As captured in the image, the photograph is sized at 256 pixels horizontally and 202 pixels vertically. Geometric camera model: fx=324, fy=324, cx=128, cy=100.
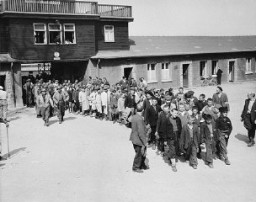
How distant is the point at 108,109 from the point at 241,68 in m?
22.4

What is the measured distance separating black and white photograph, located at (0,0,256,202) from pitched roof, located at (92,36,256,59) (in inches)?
6.2

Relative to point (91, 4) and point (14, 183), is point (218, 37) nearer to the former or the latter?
point (91, 4)

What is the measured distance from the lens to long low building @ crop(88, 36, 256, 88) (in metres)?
26.0

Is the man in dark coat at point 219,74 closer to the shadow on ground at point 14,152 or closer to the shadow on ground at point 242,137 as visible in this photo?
the shadow on ground at point 242,137

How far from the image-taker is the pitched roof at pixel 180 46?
27203 millimetres

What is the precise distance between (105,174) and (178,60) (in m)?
22.0

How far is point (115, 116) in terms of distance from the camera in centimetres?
1623

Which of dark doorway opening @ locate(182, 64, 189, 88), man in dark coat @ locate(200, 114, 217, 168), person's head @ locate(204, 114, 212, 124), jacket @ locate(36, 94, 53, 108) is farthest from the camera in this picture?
dark doorway opening @ locate(182, 64, 189, 88)

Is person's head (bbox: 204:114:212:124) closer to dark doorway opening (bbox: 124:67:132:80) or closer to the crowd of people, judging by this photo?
the crowd of people

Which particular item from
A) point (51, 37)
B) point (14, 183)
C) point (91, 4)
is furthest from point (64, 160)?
point (91, 4)

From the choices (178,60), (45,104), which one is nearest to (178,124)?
(45,104)

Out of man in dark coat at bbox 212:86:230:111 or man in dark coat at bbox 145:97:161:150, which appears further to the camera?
man in dark coat at bbox 212:86:230:111

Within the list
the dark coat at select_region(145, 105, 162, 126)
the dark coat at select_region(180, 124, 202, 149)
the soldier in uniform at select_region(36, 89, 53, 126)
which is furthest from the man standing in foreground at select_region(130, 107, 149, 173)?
the soldier in uniform at select_region(36, 89, 53, 126)

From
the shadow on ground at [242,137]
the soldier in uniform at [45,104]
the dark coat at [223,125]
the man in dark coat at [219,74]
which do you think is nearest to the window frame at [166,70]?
the man in dark coat at [219,74]
